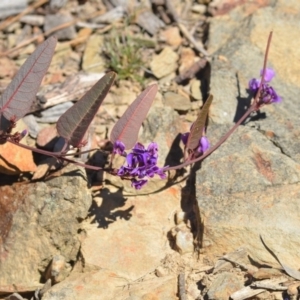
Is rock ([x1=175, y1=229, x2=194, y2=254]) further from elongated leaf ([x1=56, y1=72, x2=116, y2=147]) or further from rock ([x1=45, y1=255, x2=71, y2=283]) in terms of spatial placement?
elongated leaf ([x1=56, y1=72, x2=116, y2=147])

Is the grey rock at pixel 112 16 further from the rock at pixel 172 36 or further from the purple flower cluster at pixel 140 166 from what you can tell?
the purple flower cluster at pixel 140 166

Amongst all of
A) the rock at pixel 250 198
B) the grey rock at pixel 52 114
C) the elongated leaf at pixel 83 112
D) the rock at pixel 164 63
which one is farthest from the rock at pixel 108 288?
the rock at pixel 164 63

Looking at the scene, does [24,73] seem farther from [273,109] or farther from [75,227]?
[273,109]

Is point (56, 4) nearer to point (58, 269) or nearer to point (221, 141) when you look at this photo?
point (221, 141)

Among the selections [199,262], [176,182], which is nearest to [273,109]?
[176,182]

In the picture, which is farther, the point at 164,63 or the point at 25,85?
the point at 164,63

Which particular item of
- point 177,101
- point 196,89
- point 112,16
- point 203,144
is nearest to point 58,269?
point 203,144
